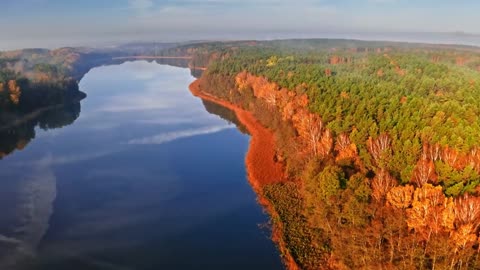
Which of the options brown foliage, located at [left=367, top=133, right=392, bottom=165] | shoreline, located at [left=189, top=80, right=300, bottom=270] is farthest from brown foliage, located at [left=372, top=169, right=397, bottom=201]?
shoreline, located at [left=189, top=80, right=300, bottom=270]

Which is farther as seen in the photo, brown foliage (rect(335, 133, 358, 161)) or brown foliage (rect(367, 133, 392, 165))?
brown foliage (rect(335, 133, 358, 161))

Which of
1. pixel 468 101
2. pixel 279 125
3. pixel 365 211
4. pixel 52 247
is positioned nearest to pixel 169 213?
→ pixel 52 247

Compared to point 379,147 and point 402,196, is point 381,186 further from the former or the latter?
point 379,147

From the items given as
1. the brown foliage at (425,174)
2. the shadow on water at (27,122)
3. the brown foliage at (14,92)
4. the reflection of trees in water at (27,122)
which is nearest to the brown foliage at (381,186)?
the brown foliage at (425,174)

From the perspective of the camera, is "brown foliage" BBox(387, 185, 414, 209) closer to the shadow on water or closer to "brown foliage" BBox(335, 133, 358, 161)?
"brown foliage" BBox(335, 133, 358, 161)

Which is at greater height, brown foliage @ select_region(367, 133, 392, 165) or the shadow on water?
brown foliage @ select_region(367, 133, 392, 165)

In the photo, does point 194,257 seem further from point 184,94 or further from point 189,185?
point 184,94

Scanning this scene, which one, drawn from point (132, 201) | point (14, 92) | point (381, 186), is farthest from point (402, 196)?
point (14, 92)
